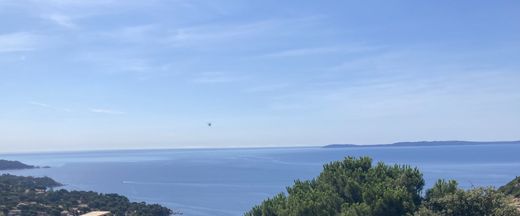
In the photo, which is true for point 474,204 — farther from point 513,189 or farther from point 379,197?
point 513,189

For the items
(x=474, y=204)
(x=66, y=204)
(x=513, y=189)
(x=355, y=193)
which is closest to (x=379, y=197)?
(x=355, y=193)

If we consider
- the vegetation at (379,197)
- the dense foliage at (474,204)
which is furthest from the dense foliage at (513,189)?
the dense foliage at (474,204)

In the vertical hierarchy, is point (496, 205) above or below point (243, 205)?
above

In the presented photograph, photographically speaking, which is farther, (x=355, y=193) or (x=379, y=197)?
(x=355, y=193)

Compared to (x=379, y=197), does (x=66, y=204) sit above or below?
below

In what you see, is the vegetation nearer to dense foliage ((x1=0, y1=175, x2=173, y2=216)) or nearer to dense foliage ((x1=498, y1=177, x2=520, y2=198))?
Result: dense foliage ((x1=498, y1=177, x2=520, y2=198))

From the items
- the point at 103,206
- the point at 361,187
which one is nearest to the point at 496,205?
the point at 361,187

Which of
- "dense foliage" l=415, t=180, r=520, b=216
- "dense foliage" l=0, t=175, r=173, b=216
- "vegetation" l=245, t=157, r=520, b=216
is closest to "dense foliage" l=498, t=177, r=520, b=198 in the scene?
"vegetation" l=245, t=157, r=520, b=216

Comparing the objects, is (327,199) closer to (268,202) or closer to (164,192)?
(268,202)
